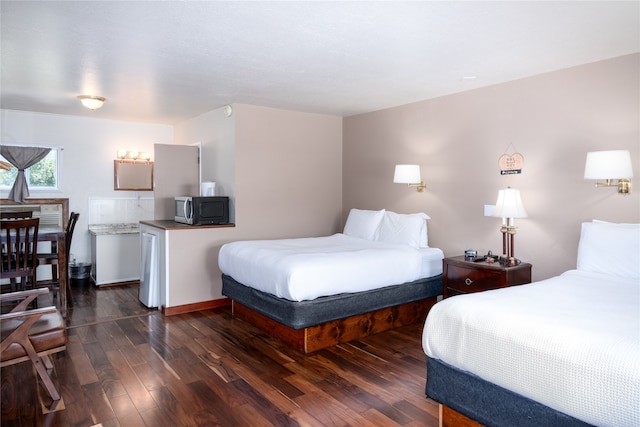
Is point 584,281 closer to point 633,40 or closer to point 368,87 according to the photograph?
point 633,40

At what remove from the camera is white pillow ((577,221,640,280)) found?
283cm

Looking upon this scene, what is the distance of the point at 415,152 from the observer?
488 centimetres

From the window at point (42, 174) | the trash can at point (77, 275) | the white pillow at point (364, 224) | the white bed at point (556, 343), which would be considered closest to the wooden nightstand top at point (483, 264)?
the white bed at point (556, 343)

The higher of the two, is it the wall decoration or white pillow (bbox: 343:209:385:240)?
the wall decoration

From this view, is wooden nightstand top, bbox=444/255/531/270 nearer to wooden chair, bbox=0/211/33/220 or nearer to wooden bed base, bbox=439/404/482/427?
wooden bed base, bbox=439/404/482/427

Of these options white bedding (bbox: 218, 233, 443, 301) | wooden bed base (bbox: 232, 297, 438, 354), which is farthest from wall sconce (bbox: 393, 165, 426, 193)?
wooden bed base (bbox: 232, 297, 438, 354)

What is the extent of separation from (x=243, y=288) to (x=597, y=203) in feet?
10.4

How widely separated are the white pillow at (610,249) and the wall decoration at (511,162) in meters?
0.86

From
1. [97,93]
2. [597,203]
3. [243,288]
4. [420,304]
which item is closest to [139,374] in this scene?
[243,288]

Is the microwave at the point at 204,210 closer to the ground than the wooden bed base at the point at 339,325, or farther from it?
farther from it

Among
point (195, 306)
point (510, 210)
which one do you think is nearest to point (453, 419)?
point (510, 210)

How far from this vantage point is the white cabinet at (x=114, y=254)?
19.0 feet

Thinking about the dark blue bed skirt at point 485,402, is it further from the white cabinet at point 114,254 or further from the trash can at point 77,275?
the trash can at point 77,275

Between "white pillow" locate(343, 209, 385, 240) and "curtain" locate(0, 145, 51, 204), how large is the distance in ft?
14.3
